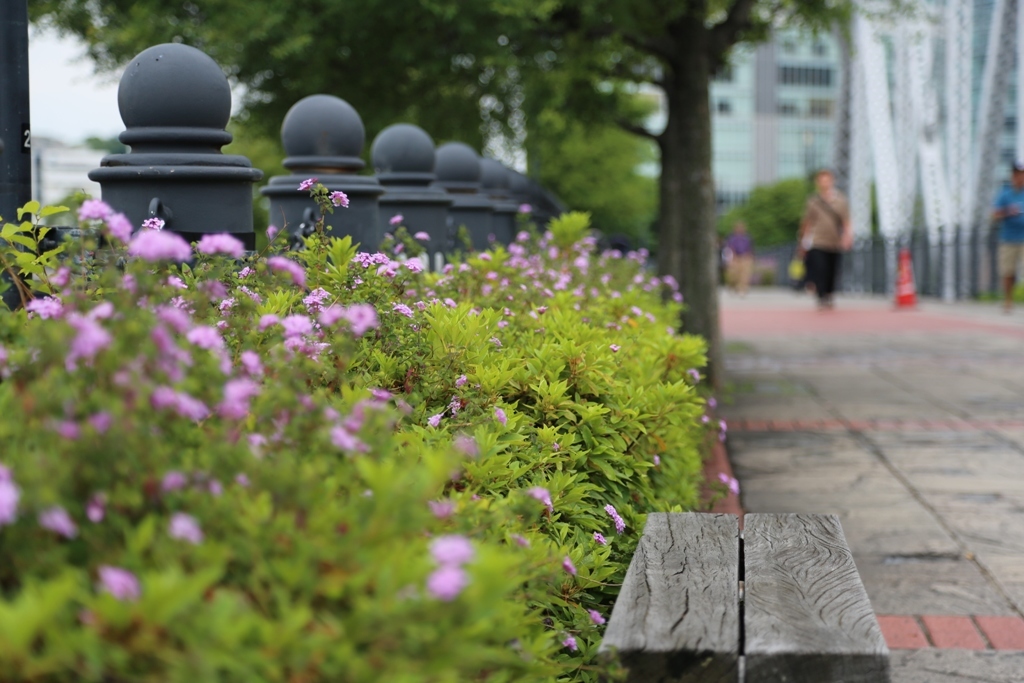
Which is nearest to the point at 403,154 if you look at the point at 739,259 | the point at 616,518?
the point at 616,518

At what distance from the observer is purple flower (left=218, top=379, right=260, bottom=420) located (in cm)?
158

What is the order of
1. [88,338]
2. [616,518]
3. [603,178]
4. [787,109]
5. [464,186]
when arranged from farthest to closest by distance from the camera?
[787,109], [603,178], [464,186], [616,518], [88,338]

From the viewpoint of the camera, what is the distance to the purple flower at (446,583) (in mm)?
1322

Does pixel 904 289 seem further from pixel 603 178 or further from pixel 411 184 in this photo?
pixel 603 178

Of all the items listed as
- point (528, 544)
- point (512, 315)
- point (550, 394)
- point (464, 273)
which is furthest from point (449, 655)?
point (464, 273)

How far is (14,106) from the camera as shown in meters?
3.79

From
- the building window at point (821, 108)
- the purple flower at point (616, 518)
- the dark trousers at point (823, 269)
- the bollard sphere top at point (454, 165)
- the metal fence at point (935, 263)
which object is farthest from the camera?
the building window at point (821, 108)

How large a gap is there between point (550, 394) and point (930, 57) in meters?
33.9

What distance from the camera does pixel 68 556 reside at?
149cm

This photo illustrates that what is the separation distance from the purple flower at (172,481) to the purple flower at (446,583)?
0.35 metres

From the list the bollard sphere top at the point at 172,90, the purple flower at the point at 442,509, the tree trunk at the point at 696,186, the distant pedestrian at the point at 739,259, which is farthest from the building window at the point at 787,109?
the purple flower at the point at 442,509

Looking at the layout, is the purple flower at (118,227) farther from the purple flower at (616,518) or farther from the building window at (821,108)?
the building window at (821,108)

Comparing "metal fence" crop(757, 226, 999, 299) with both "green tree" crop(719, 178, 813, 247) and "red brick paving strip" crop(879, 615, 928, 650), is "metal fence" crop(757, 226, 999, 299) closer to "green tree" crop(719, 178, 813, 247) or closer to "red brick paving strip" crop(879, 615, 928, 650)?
"red brick paving strip" crop(879, 615, 928, 650)

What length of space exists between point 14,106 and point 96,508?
2.69 m
